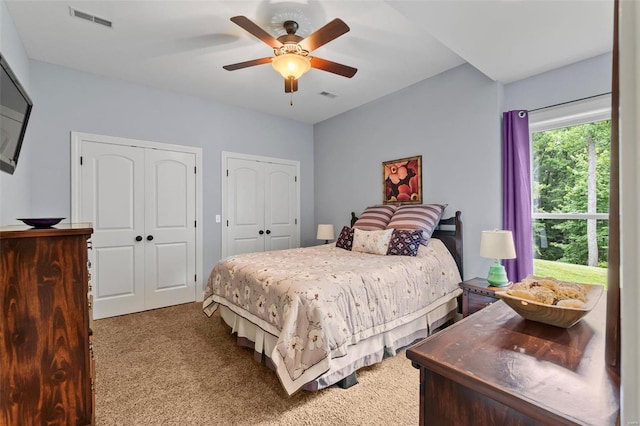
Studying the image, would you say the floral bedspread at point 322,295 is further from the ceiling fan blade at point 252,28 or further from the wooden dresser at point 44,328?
the ceiling fan blade at point 252,28

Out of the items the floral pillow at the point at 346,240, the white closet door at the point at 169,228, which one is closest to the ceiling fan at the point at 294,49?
the floral pillow at the point at 346,240

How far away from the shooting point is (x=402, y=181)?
151 inches

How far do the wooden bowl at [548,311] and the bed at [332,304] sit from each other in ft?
3.75

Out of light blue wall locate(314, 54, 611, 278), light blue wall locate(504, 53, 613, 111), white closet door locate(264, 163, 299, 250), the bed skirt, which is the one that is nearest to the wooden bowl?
the bed skirt

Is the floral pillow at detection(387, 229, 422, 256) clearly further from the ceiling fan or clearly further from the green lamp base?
the ceiling fan

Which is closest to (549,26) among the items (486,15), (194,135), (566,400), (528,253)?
(486,15)

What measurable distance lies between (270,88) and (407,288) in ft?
9.44

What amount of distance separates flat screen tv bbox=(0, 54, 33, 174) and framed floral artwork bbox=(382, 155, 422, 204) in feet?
11.5

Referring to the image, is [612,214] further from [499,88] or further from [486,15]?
[499,88]

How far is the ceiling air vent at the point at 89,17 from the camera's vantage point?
7.61 ft

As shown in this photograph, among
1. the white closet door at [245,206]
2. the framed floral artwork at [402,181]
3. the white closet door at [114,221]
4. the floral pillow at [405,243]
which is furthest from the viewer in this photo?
the white closet door at [245,206]

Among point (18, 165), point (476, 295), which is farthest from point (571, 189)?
Answer: point (18, 165)

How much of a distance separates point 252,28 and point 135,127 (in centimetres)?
238

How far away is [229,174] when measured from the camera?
14.3 feet
